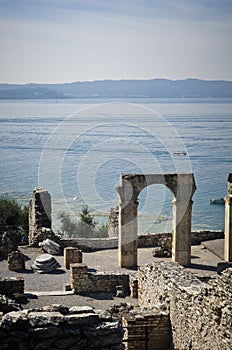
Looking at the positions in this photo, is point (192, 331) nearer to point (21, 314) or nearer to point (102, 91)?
point (21, 314)

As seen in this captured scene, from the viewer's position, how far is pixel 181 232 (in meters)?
20.8

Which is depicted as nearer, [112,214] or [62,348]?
[62,348]

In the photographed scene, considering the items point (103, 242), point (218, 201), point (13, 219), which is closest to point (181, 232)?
point (103, 242)

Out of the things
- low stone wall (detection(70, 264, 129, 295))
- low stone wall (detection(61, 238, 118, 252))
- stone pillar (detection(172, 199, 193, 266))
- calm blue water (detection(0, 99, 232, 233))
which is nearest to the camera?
low stone wall (detection(70, 264, 129, 295))

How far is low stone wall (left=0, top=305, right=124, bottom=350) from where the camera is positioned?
6934 millimetres

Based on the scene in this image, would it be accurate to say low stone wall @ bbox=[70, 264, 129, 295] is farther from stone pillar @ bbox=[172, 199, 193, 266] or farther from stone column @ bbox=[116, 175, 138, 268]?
stone pillar @ bbox=[172, 199, 193, 266]

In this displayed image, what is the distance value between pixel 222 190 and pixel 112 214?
42868 millimetres

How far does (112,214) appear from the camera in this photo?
1013 inches

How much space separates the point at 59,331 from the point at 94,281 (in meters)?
10.2

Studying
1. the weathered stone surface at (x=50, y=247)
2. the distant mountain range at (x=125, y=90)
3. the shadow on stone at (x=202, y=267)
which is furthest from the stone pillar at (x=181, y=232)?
the distant mountain range at (x=125, y=90)

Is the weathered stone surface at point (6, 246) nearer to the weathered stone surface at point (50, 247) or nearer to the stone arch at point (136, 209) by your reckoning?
the weathered stone surface at point (50, 247)

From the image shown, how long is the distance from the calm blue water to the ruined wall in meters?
27.4

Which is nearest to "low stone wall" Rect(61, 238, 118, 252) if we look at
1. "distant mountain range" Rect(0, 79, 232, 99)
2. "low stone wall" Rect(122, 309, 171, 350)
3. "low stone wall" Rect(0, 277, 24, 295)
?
"low stone wall" Rect(0, 277, 24, 295)

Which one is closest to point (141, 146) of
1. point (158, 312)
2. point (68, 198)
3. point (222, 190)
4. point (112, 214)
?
point (222, 190)
